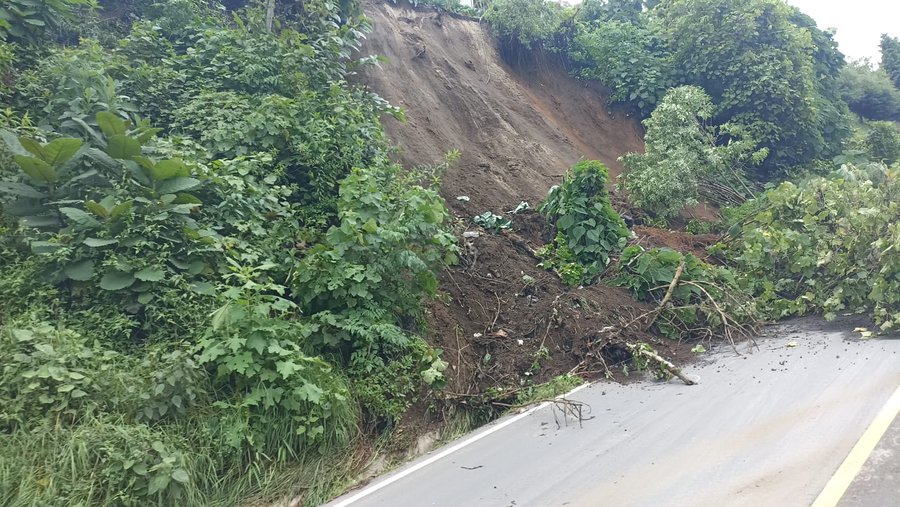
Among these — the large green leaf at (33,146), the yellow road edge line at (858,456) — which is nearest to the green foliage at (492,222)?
the yellow road edge line at (858,456)

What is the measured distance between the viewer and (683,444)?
188 inches

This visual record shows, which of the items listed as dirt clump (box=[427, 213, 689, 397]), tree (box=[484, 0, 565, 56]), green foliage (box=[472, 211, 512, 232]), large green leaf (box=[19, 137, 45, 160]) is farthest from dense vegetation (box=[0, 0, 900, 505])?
tree (box=[484, 0, 565, 56])

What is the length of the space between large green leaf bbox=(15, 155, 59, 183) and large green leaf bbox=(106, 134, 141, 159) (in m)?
0.57

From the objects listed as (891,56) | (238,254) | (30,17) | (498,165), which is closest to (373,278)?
(238,254)

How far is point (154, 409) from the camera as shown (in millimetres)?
4730

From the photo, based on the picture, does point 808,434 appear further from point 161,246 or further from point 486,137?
point 486,137

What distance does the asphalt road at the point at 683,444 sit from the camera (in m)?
4.07

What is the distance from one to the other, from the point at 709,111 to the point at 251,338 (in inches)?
496

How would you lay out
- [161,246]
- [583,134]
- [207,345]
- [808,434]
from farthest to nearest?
[583,134], [161,246], [207,345], [808,434]

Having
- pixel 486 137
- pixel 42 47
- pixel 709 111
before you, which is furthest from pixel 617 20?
pixel 42 47

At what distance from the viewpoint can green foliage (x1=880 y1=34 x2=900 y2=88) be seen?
27.2m

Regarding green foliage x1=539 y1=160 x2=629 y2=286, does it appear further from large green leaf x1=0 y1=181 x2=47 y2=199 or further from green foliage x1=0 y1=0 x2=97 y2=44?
green foliage x1=0 y1=0 x2=97 y2=44

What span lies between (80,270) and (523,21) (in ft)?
47.5

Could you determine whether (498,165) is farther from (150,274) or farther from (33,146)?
(33,146)
